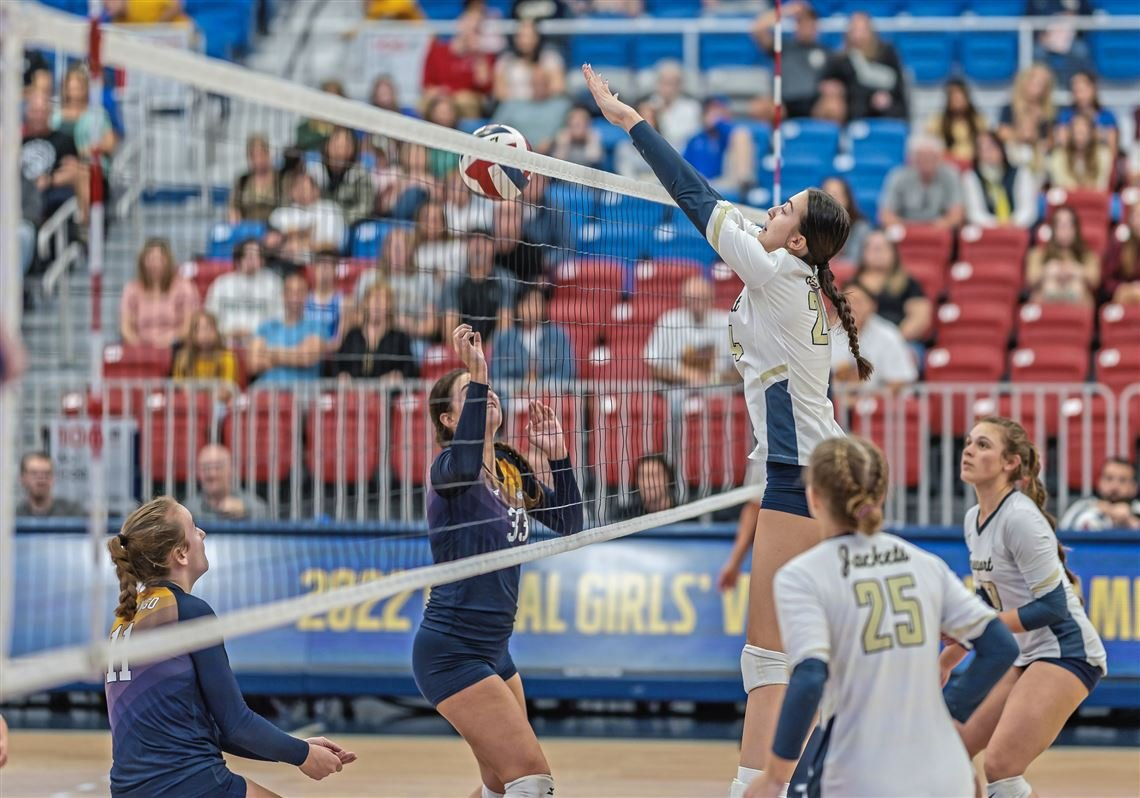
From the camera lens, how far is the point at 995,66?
576 inches

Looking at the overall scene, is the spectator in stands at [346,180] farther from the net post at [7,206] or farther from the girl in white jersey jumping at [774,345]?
the net post at [7,206]

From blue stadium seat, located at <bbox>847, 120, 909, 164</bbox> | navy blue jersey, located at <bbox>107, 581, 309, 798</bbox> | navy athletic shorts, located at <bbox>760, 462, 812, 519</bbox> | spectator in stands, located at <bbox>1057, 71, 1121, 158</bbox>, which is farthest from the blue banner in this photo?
blue stadium seat, located at <bbox>847, 120, 909, 164</bbox>

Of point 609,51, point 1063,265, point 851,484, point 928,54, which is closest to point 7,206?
point 851,484

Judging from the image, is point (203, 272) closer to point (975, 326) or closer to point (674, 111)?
point (674, 111)

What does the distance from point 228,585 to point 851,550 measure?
646 centimetres

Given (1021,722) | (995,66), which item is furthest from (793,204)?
(995,66)

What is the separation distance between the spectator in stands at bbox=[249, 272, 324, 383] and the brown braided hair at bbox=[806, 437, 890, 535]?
14.2ft

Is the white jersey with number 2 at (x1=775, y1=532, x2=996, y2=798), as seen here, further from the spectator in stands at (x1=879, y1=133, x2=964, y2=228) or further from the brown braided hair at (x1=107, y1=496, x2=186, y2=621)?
the spectator in stands at (x1=879, y1=133, x2=964, y2=228)

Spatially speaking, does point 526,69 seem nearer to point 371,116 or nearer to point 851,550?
point 371,116

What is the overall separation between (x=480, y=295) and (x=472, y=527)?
3082mm

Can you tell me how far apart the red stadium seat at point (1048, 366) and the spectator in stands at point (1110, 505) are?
1321 millimetres

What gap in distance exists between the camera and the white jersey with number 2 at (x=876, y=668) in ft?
12.4

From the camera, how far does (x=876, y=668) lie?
3.77 meters

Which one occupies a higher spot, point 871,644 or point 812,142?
point 812,142
